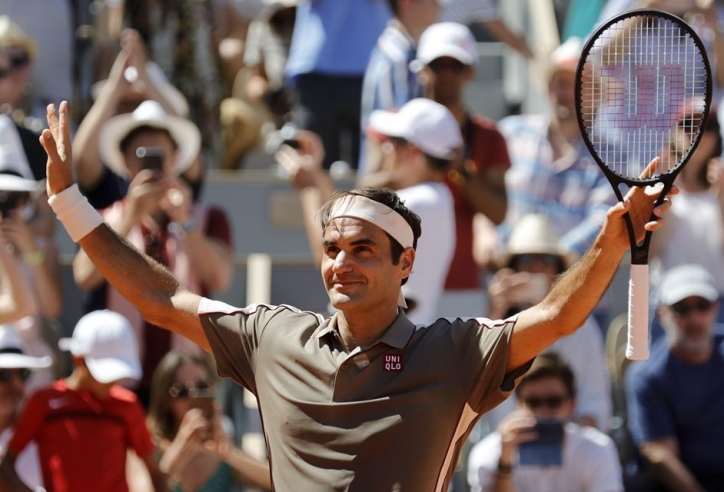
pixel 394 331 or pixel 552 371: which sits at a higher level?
pixel 394 331

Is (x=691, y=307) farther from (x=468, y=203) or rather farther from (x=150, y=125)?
(x=150, y=125)

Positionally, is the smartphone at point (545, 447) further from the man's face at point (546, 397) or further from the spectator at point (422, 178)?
the spectator at point (422, 178)

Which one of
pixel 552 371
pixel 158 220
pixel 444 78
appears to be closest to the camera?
pixel 552 371

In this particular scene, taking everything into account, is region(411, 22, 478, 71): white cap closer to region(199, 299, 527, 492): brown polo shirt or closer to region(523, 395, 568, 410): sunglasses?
region(523, 395, 568, 410): sunglasses

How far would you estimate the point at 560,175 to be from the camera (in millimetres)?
8242

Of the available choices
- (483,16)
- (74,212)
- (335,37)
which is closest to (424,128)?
(335,37)

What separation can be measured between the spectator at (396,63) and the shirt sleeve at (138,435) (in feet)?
6.47

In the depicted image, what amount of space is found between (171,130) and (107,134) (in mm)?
301

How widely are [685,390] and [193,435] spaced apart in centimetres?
233

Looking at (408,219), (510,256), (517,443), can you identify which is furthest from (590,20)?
(408,219)

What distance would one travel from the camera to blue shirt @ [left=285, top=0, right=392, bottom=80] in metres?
8.98

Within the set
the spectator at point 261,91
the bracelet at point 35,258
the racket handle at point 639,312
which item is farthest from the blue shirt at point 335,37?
the racket handle at point 639,312

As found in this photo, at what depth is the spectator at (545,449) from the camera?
265 inches

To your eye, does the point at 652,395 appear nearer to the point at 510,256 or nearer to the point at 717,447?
the point at 717,447
